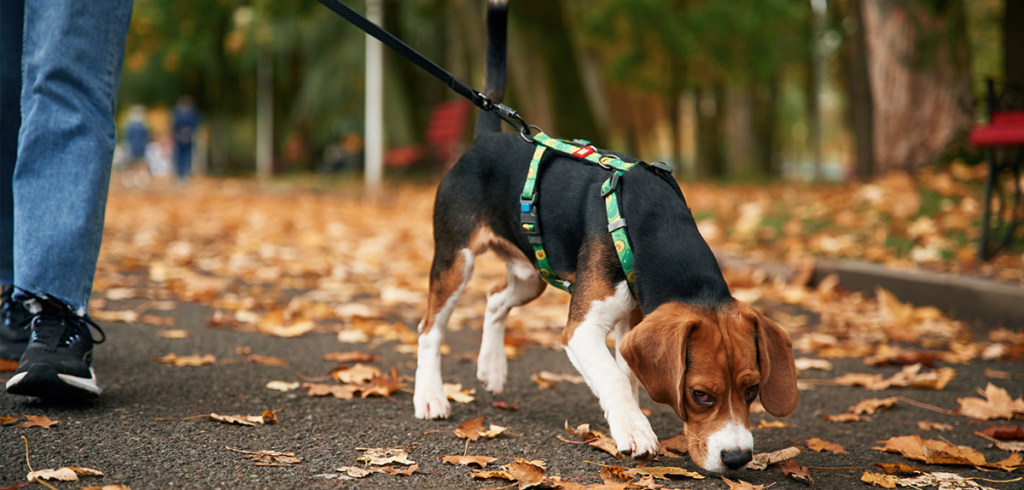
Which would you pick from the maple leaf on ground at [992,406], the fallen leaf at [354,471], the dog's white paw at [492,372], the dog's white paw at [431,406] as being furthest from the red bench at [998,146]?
the fallen leaf at [354,471]

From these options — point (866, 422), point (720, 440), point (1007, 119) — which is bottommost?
point (866, 422)

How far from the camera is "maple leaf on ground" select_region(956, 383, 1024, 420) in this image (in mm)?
3486

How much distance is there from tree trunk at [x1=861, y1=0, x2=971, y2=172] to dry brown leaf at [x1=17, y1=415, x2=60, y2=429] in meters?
8.99

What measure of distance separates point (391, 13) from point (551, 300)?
16322 mm

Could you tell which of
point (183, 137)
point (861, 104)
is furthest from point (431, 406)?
point (183, 137)

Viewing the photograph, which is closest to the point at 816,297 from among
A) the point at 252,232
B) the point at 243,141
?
the point at 252,232

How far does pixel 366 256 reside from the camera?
8195 mm

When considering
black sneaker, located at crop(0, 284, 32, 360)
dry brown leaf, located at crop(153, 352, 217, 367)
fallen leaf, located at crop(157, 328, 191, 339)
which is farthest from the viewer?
fallen leaf, located at crop(157, 328, 191, 339)

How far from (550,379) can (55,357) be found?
208cm

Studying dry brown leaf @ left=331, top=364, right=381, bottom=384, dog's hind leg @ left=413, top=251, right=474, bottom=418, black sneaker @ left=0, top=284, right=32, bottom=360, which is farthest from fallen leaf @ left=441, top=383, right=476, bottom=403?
black sneaker @ left=0, top=284, right=32, bottom=360

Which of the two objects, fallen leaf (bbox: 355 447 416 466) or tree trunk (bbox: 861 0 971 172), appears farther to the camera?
tree trunk (bbox: 861 0 971 172)

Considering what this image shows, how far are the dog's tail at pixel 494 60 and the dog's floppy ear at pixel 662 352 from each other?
1.39m

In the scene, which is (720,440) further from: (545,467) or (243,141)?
(243,141)

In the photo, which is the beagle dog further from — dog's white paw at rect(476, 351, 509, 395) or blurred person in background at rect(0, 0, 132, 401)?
blurred person in background at rect(0, 0, 132, 401)
